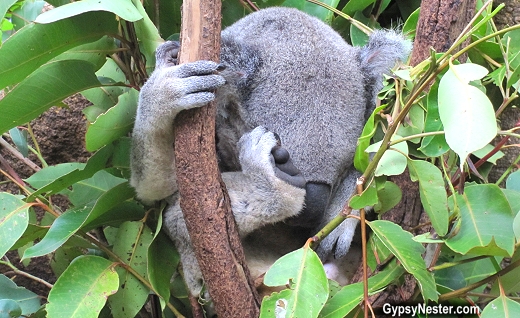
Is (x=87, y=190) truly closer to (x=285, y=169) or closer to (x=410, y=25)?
(x=285, y=169)

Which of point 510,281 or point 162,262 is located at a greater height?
point 510,281

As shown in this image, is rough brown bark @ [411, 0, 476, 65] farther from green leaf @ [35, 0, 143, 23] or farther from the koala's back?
green leaf @ [35, 0, 143, 23]

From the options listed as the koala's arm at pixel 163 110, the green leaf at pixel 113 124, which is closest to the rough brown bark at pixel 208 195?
the koala's arm at pixel 163 110

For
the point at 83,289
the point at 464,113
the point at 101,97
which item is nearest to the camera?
the point at 464,113

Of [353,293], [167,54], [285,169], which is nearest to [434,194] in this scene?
[353,293]

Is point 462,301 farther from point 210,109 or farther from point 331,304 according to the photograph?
point 210,109

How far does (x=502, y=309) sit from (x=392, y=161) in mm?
411

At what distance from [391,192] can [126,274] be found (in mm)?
905

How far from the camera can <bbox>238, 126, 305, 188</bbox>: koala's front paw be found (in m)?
1.61

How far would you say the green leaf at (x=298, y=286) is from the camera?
1.20m

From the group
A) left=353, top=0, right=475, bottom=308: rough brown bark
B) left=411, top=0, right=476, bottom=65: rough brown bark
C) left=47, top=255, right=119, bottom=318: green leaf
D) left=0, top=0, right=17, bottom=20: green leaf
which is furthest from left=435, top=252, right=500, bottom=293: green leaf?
left=0, top=0, right=17, bottom=20: green leaf

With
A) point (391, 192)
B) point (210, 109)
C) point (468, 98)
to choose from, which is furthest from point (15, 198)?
point (468, 98)

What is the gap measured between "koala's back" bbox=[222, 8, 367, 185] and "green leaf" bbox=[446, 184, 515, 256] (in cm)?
56

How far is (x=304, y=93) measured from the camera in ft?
5.92
